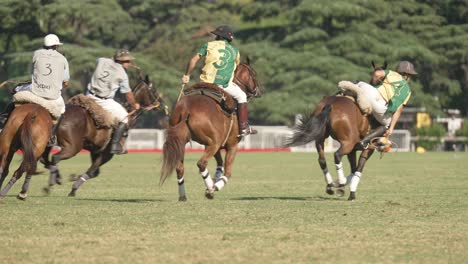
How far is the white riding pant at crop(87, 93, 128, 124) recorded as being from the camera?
1692cm

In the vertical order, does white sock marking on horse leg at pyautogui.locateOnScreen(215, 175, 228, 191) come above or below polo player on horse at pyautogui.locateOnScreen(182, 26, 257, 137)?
below

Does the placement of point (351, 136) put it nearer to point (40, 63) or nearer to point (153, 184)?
point (40, 63)

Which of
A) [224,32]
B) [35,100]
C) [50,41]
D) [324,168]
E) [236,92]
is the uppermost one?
[50,41]

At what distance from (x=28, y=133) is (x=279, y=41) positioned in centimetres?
4624

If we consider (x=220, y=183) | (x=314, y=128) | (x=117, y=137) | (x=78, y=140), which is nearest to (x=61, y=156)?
(x=78, y=140)

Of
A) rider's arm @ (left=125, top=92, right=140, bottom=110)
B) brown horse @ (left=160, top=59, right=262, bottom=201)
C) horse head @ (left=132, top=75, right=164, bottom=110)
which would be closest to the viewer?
brown horse @ (left=160, top=59, right=262, bottom=201)

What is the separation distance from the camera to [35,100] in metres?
15.3

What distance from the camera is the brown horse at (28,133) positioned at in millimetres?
14523

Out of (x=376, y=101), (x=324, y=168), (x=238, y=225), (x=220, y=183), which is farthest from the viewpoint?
(x=324, y=168)

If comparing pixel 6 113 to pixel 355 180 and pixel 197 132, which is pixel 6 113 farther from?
pixel 355 180

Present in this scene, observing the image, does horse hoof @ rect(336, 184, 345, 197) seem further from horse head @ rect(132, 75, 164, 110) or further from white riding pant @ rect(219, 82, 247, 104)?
horse head @ rect(132, 75, 164, 110)

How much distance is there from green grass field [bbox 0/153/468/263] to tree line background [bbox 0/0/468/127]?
34.6 meters

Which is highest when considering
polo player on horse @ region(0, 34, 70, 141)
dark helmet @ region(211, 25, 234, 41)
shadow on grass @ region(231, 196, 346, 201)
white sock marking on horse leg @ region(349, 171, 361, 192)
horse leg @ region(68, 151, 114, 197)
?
dark helmet @ region(211, 25, 234, 41)

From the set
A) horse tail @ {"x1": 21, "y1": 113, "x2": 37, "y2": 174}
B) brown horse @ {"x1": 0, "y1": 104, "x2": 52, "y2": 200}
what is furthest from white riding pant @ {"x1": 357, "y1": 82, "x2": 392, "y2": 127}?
horse tail @ {"x1": 21, "y1": 113, "x2": 37, "y2": 174}
